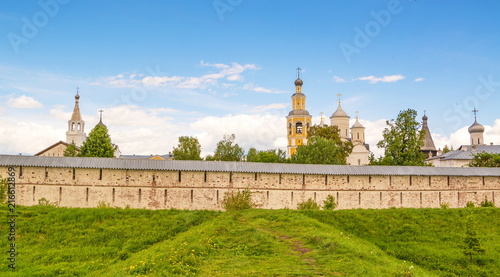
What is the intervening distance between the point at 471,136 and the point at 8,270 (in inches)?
2220

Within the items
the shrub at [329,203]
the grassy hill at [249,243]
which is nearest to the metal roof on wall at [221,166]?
the shrub at [329,203]

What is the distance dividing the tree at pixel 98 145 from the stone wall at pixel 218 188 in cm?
928

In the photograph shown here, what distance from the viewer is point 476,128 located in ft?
179

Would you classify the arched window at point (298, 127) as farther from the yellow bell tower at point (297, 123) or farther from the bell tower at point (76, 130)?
the bell tower at point (76, 130)

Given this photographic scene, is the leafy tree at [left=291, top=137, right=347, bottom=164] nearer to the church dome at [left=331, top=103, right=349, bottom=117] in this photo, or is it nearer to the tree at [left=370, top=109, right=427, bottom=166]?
the tree at [left=370, top=109, right=427, bottom=166]

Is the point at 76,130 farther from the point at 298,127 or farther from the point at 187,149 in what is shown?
the point at 298,127

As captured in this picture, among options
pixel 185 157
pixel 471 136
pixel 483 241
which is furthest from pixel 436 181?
pixel 471 136

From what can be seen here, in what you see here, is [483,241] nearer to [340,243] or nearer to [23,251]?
[340,243]

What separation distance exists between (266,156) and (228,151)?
13.2ft

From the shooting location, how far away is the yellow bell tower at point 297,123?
188 ft

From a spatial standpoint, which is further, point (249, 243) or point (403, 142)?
point (403, 142)

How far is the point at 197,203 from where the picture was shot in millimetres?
19031

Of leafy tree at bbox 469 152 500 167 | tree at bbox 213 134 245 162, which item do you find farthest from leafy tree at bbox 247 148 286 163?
leafy tree at bbox 469 152 500 167

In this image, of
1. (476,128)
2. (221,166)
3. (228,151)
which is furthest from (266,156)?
(476,128)
